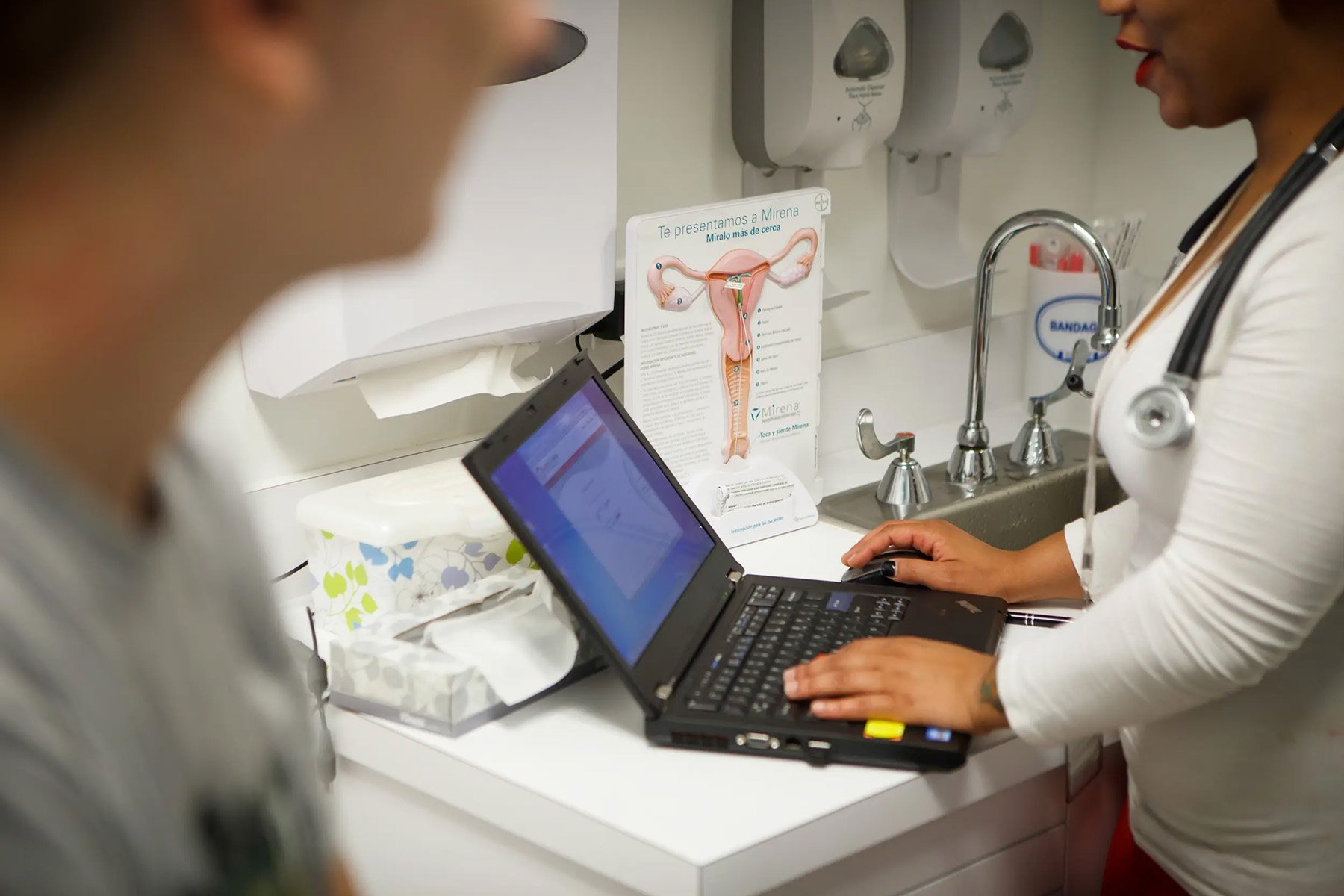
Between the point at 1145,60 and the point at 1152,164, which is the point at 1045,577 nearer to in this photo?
the point at 1145,60

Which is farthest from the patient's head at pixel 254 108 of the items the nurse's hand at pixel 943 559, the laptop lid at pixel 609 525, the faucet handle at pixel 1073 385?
the faucet handle at pixel 1073 385

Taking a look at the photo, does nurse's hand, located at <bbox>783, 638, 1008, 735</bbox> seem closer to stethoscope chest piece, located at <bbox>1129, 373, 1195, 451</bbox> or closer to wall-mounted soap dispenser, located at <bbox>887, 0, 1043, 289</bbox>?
stethoscope chest piece, located at <bbox>1129, 373, 1195, 451</bbox>

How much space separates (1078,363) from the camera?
5.62 ft

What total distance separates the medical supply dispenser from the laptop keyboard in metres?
0.64

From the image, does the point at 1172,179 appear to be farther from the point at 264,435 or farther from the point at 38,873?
the point at 38,873

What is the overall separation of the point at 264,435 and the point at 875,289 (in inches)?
37.0

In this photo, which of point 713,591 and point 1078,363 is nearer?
point 713,591

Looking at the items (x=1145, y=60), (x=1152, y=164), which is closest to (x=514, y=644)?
(x=1145, y=60)

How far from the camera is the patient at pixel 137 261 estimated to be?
0.98 ft

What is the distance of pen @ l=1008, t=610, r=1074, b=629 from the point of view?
125 centimetres

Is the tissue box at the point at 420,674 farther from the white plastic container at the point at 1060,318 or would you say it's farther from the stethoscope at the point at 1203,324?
the white plastic container at the point at 1060,318

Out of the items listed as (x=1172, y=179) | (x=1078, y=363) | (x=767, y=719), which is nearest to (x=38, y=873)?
(x=767, y=719)

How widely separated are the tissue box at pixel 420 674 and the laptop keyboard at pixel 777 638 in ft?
0.40

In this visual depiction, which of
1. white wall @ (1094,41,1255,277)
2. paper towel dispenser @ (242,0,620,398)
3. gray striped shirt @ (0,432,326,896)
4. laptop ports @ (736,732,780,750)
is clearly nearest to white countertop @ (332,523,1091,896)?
laptop ports @ (736,732,780,750)
